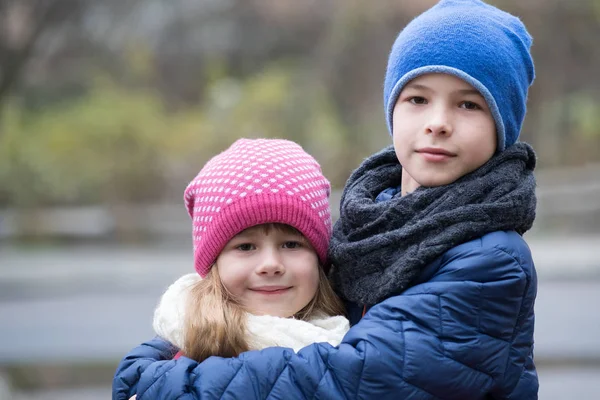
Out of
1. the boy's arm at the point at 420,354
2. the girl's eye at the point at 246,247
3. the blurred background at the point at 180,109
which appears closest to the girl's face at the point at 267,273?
the girl's eye at the point at 246,247

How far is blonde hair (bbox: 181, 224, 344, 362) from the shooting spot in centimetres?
164

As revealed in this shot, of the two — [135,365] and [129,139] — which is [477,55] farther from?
[129,139]

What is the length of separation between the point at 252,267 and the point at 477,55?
638mm

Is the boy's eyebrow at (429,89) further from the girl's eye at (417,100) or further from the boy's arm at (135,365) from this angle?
the boy's arm at (135,365)

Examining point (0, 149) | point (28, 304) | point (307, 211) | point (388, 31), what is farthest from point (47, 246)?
point (307, 211)

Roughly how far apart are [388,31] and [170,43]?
9.36ft

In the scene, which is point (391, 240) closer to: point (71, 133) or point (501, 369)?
point (501, 369)

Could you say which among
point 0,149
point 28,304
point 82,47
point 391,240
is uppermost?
point 82,47

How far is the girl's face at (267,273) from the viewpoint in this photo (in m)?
1.73

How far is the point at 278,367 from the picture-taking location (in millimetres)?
1503

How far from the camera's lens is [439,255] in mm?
1539

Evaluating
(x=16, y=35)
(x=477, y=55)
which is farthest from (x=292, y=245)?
(x=16, y=35)

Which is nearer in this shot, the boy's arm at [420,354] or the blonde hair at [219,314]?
the boy's arm at [420,354]

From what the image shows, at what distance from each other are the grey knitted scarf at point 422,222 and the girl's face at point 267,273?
0.08 meters
